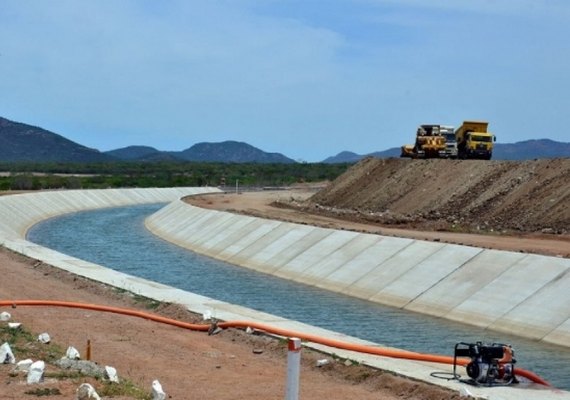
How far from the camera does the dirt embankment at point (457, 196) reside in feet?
143

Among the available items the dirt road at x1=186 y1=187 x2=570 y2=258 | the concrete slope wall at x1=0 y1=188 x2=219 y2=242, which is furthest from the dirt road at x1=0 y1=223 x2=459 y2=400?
the concrete slope wall at x1=0 y1=188 x2=219 y2=242

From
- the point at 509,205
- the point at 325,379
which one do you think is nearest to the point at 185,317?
the point at 325,379

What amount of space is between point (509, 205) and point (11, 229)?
2906 centimetres

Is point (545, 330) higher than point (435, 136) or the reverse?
the reverse

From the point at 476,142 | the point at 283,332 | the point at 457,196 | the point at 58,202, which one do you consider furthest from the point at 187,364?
the point at 58,202

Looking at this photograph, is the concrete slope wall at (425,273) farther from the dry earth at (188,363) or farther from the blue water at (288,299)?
the dry earth at (188,363)

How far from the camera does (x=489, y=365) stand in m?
14.4

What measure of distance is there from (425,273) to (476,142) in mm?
33899

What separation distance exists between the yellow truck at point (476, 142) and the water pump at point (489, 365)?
159ft

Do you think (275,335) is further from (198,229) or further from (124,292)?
(198,229)

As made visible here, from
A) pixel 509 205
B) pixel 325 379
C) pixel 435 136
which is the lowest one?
pixel 325 379

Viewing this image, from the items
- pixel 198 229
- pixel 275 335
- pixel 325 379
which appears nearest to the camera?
pixel 325 379

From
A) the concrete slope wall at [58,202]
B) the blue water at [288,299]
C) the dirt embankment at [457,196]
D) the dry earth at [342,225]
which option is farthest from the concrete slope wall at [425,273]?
the concrete slope wall at [58,202]

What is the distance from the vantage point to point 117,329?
19688 millimetres
